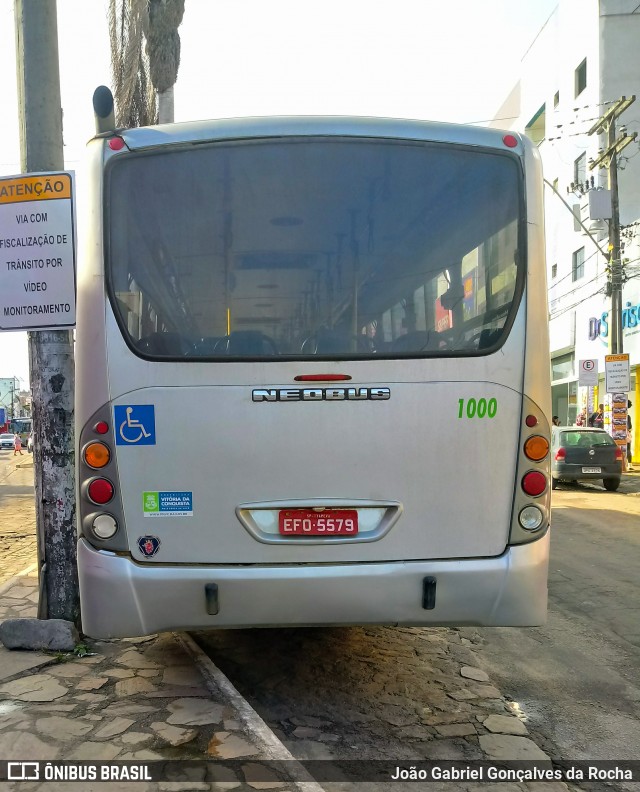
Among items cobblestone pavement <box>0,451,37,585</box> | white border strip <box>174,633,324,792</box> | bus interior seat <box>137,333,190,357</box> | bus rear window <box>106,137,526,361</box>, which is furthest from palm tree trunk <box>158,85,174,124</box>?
bus interior seat <box>137,333,190,357</box>

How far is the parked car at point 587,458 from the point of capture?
15.9 m

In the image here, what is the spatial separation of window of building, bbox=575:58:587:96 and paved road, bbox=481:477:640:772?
26.2 m

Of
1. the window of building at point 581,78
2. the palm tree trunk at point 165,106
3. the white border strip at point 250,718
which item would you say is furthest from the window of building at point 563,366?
the white border strip at point 250,718

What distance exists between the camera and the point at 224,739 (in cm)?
355

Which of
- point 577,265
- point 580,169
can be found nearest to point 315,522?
point 577,265

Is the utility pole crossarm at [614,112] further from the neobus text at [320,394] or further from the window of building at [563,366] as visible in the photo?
the neobus text at [320,394]

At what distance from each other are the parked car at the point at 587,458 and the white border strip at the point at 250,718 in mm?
12429

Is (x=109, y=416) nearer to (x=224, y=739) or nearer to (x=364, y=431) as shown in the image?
(x=364, y=431)

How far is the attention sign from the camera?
504 centimetres

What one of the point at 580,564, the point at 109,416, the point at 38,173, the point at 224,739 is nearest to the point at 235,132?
the point at 109,416

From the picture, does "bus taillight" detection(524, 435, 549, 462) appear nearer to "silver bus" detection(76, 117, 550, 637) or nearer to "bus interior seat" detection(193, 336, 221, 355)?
"silver bus" detection(76, 117, 550, 637)

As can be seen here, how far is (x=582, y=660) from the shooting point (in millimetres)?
4996

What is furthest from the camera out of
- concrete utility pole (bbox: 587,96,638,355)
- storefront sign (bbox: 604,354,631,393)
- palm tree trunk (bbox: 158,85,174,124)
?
concrete utility pole (bbox: 587,96,638,355)

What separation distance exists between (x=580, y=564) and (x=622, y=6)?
1037 inches
